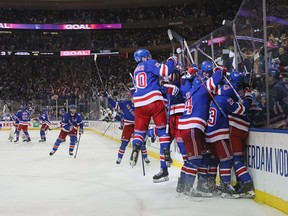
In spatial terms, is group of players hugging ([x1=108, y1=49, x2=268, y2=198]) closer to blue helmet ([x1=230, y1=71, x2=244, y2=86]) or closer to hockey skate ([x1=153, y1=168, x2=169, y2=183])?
blue helmet ([x1=230, y1=71, x2=244, y2=86])

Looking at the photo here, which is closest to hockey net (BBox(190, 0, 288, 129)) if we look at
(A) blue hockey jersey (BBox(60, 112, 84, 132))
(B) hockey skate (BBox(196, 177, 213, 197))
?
(B) hockey skate (BBox(196, 177, 213, 197))

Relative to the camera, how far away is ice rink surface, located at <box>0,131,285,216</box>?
3.42 m

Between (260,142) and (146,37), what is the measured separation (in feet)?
75.4

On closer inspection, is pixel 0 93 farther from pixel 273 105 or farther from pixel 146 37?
pixel 273 105

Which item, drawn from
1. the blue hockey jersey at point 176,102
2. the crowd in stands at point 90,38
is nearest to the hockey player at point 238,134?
the blue hockey jersey at point 176,102

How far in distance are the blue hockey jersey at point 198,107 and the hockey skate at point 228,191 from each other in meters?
0.60

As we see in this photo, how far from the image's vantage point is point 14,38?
→ 24.4 metres

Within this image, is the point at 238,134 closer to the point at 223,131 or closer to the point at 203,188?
the point at 223,131

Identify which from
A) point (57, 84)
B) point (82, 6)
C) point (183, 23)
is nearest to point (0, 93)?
point (57, 84)

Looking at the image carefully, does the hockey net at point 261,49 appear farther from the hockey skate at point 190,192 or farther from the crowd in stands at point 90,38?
the crowd in stands at point 90,38

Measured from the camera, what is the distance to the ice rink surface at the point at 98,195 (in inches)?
135

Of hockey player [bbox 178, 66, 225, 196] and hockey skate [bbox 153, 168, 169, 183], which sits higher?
hockey player [bbox 178, 66, 225, 196]

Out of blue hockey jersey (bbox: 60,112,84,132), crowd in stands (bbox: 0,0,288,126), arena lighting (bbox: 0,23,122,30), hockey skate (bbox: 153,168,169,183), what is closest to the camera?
hockey skate (bbox: 153,168,169,183)

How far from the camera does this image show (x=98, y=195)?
421 cm
